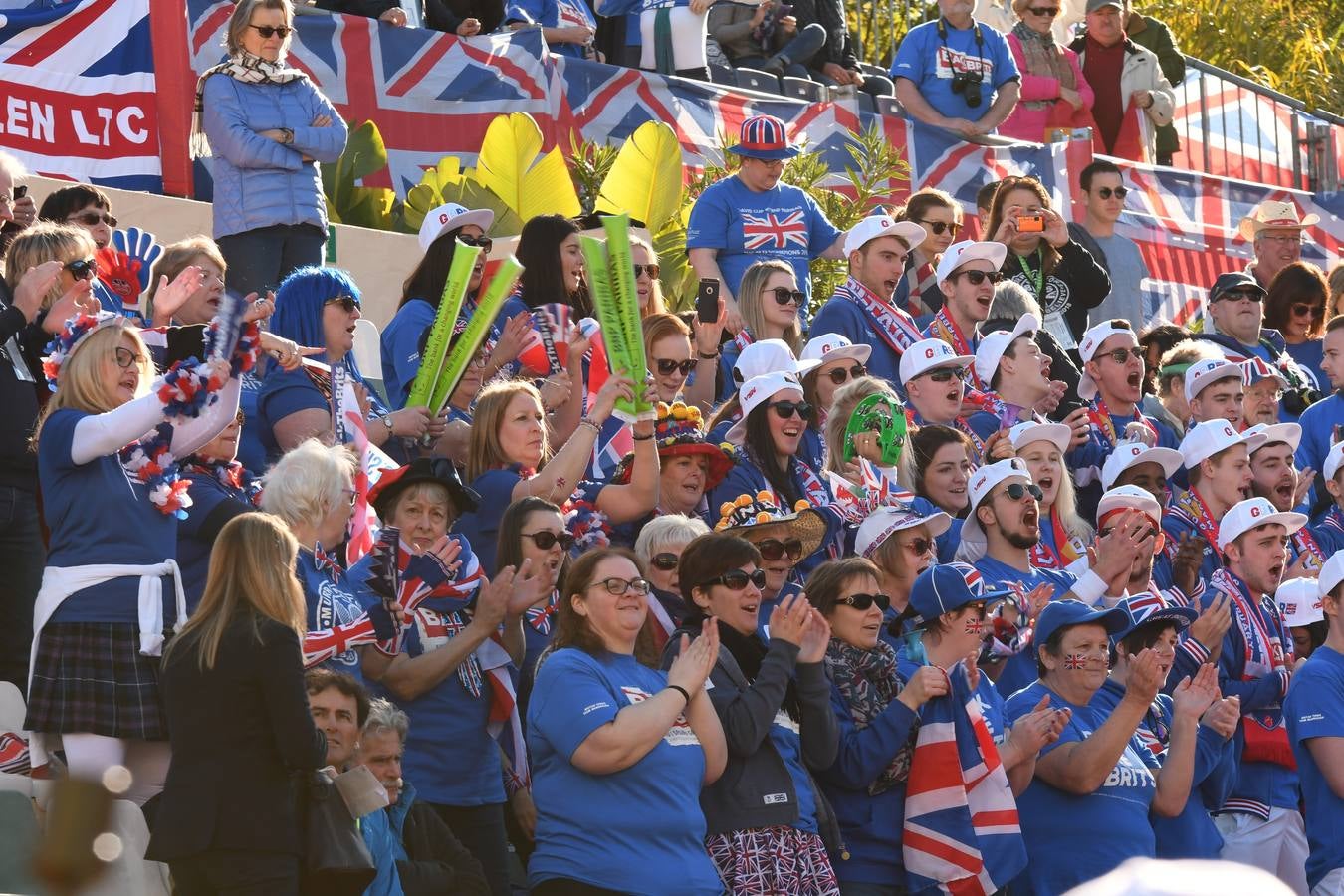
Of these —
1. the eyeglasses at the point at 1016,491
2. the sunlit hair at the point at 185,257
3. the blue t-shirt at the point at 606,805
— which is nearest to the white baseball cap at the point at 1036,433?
the eyeglasses at the point at 1016,491

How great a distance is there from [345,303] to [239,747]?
9.50ft

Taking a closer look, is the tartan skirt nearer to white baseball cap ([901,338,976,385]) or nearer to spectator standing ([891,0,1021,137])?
white baseball cap ([901,338,976,385])

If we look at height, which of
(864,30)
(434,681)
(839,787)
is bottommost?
(839,787)

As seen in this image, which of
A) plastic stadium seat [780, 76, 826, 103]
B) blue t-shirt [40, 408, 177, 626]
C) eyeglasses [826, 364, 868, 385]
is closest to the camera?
blue t-shirt [40, 408, 177, 626]

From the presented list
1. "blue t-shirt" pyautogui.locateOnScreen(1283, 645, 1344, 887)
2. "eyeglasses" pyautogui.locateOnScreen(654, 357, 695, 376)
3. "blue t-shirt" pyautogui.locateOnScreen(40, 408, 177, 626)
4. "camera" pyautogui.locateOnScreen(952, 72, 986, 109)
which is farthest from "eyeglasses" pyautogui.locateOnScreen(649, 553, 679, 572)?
"camera" pyautogui.locateOnScreen(952, 72, 986, 109)

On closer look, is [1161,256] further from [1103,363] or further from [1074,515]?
[1074,515]

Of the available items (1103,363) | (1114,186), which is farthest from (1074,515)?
(1114,186)

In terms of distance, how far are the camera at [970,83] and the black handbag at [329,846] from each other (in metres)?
10.1

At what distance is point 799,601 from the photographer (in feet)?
22.0

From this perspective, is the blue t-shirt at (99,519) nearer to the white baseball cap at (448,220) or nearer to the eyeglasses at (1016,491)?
the white baseball cap at (448,220)

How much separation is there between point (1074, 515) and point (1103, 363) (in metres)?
1.65

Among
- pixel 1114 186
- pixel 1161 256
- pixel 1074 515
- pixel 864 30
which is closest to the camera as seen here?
pixel 1074 515

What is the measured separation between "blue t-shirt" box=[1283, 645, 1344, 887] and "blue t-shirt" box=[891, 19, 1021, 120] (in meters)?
7.51

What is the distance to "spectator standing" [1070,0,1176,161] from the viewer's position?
17.2 metres
